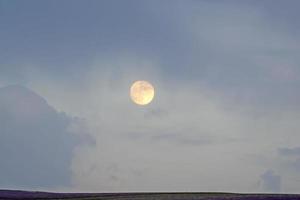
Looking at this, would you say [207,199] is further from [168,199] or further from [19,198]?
[19,198]

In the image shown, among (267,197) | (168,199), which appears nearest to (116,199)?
(168,199)

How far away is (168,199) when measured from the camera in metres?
74.9

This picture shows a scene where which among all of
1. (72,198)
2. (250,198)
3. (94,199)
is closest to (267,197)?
(250,198)

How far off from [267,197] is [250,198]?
3.89 meters

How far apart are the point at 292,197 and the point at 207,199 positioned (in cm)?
1005

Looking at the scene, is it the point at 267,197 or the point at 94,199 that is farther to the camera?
the point at 94,199

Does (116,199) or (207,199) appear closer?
(207,199)

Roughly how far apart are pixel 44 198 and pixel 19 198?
403 centimetres

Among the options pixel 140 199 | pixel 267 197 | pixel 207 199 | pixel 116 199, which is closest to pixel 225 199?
pixel 207 199

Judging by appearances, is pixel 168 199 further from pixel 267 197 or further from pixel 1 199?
pixel 1 199

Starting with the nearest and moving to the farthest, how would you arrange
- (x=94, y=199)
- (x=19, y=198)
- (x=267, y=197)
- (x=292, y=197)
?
1. (x=292, y=197)
2. (x=267, y=197)
3. (x=94, y=199)
4. (x=19, y=198)

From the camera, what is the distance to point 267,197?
237 ft

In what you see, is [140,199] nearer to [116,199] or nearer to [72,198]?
[116,199]

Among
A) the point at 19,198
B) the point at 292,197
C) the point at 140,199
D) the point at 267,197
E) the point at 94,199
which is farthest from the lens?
the point at 19,198
